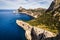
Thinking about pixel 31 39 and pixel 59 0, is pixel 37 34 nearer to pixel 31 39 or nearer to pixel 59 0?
pixel 31 39

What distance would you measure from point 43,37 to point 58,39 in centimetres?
2131

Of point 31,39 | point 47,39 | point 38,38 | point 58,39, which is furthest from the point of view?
point 31,39

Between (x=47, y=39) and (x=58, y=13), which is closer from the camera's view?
(x=47, y=39)

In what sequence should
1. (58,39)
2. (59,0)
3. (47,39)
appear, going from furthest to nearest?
(59,0) < (47,39) < (58,39)

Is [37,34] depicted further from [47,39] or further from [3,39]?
[3,39]

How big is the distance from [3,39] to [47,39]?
4698 cm

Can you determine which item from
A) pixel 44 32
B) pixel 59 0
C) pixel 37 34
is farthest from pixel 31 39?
pixel 59 0

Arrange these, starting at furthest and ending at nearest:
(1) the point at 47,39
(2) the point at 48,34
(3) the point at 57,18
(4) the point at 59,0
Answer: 1. (4) the point at 59,0
2. (3) the point at 57,18
3. (2) the point at 48,34
4. (1) the point at 47,39

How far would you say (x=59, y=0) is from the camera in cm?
15225

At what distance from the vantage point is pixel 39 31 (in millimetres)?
103250

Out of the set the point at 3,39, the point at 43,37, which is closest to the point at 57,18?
the point at 43,37

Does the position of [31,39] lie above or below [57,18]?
below

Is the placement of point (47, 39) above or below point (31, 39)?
above

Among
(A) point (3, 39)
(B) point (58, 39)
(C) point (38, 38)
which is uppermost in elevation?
(B) point (58, 39)
